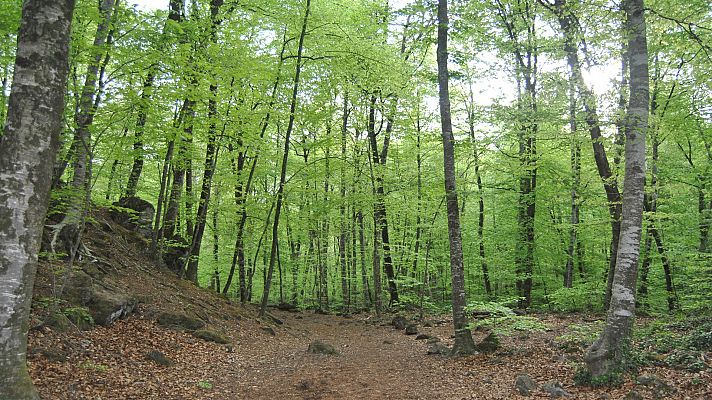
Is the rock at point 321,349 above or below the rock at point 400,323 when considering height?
above

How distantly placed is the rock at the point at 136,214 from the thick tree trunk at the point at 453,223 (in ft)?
35.6

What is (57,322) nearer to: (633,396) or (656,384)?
(633,396)

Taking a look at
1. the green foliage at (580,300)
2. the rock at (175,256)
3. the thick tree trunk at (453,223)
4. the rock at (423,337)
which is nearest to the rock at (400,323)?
the rock at (423,337)

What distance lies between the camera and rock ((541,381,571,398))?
20.2 ft

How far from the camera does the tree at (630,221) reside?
6402 mm

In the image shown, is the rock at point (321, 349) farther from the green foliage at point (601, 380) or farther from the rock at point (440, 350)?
the green foliage at point (601, 380)

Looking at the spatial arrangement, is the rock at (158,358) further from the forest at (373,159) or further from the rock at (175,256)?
the rock at (175,256)

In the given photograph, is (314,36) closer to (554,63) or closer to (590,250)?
(554,63)

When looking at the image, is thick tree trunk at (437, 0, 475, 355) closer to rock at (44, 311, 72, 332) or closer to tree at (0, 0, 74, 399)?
rock at (44, 311, 72, 332)

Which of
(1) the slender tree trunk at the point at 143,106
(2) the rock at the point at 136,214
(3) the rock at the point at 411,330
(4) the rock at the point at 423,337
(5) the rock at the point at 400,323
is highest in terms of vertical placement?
(1) the slender tree trunk at the point at 143,106

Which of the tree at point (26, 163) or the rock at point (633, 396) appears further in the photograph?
the rock at point (633, 396)

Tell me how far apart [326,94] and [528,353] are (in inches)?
550

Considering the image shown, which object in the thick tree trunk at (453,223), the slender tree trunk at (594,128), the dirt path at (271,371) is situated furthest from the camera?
the slender tree trunk at (594,128)

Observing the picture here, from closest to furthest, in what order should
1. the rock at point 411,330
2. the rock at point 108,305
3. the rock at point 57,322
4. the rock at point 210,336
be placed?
1. the rock at point 57,322
2. the rock at point 108,305
3. the rock at point 210,336
4. the rock at point 411,330
